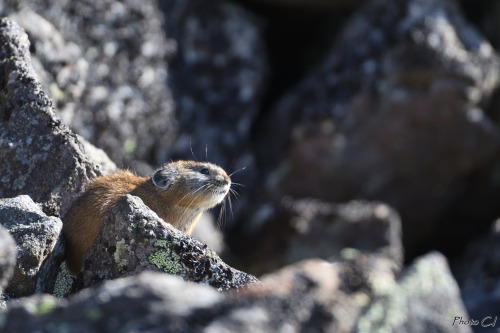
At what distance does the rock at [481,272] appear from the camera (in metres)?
9.48

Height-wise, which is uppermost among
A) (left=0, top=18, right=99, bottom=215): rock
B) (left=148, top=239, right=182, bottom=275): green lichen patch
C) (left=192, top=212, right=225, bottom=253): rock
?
(left=192, top=212, right=225, bottom=253): rock

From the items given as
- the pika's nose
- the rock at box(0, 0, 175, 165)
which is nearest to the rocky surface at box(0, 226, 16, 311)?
the pika's nose

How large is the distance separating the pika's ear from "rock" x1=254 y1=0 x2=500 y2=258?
179 inches

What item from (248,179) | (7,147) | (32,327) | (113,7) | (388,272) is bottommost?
(32,327)

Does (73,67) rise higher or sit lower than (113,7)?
lower

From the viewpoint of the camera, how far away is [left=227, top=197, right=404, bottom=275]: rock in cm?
1260

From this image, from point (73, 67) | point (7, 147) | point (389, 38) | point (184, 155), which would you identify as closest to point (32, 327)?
point (7, 147)

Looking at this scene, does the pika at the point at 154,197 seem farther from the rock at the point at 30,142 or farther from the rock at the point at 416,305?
the rock at the point at 416,305

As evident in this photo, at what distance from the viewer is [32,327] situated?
4.13 metres

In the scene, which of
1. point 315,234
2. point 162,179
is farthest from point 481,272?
point 162,179

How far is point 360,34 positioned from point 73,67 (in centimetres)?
436

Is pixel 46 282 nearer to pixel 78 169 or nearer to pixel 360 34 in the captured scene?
pixel 78 169

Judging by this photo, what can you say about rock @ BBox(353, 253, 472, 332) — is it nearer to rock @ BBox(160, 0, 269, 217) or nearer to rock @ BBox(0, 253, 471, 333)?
rock @ BBox(0, 253, 471, 333)

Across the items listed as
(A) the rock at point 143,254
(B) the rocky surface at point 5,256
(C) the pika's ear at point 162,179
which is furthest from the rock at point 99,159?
(B) the rocky surface at point 5,256
